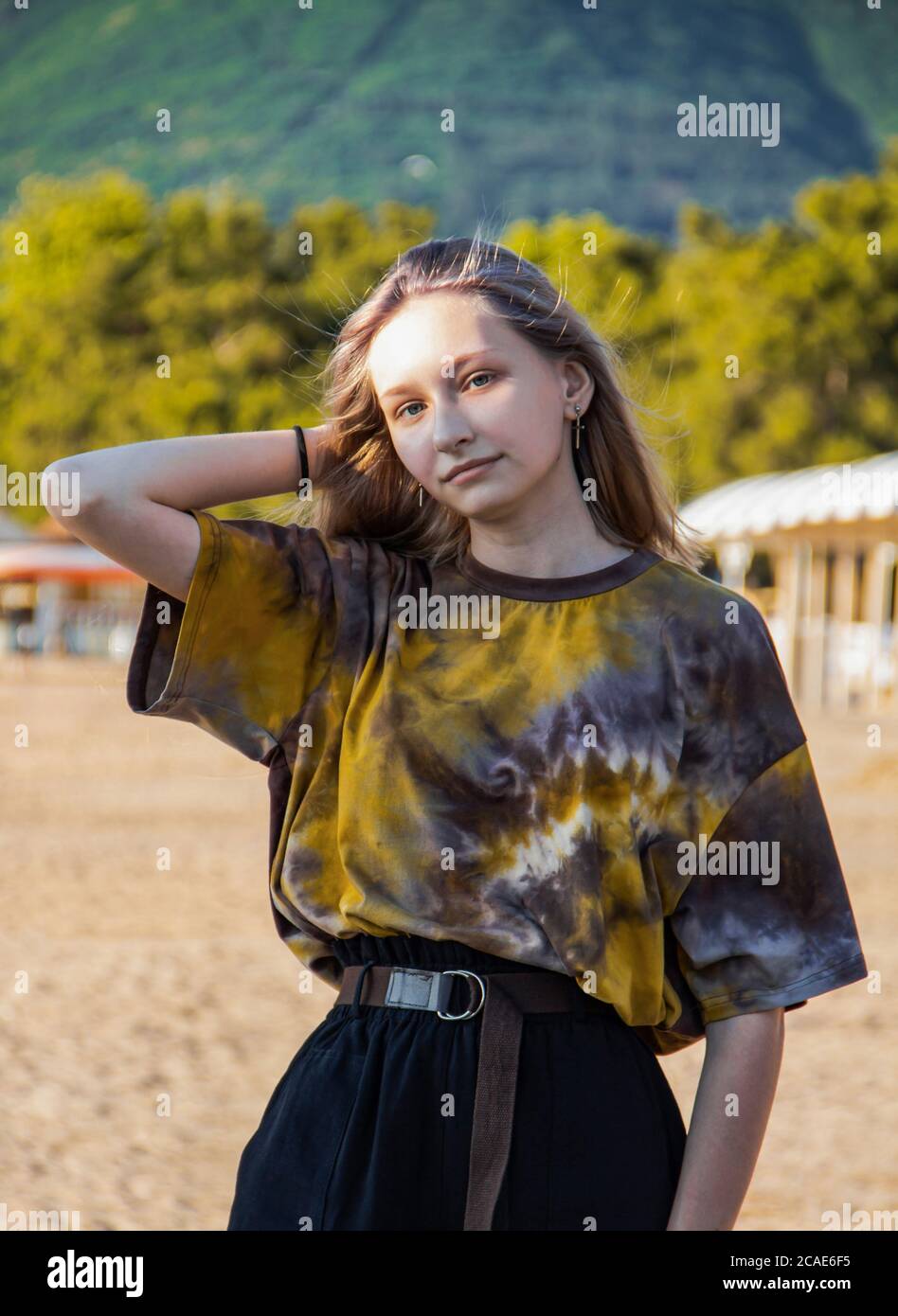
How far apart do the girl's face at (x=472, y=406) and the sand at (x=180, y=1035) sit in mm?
569

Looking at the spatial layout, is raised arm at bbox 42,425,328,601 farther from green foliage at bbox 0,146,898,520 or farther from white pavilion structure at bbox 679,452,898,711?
green foliage at bbox 0,146,898,520

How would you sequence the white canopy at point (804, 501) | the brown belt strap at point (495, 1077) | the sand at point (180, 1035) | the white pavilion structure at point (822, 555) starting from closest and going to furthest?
the brown belt strap at point (495, 1077) < the sand at point (180, 1035) < the white canopy at point (804, 501) < the white pavilion structure at point (822, 555)

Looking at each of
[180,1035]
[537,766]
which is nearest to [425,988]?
[537,766]

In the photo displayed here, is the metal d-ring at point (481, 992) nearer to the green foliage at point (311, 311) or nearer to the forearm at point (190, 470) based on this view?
the forearm at point (190, 470)

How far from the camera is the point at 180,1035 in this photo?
7215 mm

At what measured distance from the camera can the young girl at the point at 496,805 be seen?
1809 millimetres

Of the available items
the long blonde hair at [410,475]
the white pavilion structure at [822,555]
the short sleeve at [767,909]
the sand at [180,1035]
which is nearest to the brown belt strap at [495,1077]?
the short sleeve at [767,909]

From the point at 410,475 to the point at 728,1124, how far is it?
798 millimetres

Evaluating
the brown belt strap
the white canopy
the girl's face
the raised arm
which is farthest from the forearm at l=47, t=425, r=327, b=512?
the white canopy

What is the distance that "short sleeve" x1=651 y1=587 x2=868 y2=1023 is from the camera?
184cm

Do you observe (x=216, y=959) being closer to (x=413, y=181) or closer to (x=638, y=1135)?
(x=638, y=1135)

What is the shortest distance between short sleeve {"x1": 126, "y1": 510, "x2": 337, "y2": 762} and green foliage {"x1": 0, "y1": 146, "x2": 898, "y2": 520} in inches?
1059

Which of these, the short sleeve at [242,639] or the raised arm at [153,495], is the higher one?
the raised arm at [153,495]

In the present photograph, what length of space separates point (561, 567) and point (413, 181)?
201 metres
